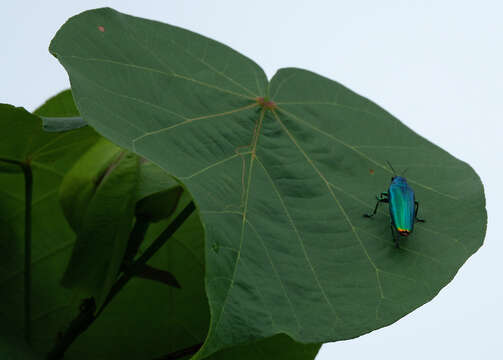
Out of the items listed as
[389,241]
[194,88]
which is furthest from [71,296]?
[389,241]

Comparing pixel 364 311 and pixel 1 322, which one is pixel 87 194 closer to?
pixel 1 322

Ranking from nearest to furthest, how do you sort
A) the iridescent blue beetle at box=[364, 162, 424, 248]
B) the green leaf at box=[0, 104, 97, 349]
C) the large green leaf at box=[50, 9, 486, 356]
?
1. the large green leaf at box=[50, 9, 486, 356]
2. the iridescent blue beetle at box=[364, 162, 424, 248]
3. the green leaf at box=[0, 104, 97, 349]

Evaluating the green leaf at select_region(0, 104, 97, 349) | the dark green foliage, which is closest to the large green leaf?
the dark green foliage

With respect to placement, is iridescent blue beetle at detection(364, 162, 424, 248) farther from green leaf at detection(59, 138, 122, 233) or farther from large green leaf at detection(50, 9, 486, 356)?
green leaf at detection(59, 138, 122, 233)

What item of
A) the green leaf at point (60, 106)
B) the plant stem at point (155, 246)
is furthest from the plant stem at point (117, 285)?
the green leaf at point (60, 106)

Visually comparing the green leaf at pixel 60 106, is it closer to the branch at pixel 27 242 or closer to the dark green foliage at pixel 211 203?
the dark green foliage at pixel 211 203

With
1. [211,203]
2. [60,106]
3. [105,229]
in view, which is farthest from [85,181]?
[60,106]
